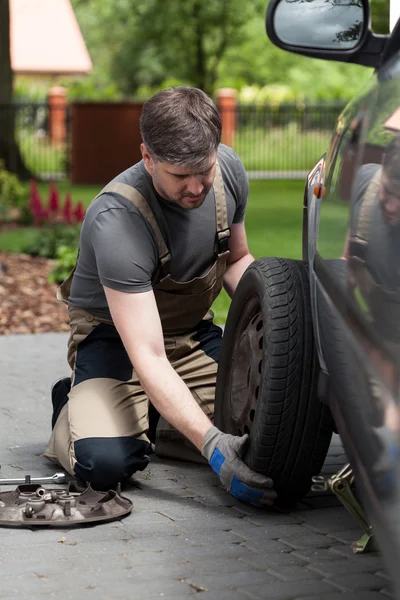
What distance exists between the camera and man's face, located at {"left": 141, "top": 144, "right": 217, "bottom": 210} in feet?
13.0

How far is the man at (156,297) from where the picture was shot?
3.97m

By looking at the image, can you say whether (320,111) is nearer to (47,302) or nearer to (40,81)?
(47,302)

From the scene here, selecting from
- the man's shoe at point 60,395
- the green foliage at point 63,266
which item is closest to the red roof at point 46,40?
the green foliage at point 63,266

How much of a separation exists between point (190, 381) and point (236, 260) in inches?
20.6

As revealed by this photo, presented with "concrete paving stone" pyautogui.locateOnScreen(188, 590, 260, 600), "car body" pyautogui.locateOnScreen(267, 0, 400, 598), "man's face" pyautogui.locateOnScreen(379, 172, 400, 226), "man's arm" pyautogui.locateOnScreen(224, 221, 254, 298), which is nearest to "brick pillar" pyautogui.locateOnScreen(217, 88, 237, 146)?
"man's arm" pyautogui.locateOnScreen(224, 221, 254, 298)

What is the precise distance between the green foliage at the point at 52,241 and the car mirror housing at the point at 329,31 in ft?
23.4

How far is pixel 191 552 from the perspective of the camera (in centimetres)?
362

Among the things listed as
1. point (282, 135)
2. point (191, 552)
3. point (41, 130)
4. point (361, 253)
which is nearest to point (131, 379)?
point (191, 552)

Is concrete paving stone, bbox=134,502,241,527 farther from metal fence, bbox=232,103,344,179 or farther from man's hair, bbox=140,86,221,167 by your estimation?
metal fence, bbox=232,103,344,179

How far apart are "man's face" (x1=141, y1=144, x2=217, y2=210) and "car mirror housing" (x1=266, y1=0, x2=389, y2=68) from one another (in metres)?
0.58

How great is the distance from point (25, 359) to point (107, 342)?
8.13 ft

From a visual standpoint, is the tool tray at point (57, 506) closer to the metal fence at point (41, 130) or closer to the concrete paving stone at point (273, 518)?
the concrete paving stone at point (273, 518)

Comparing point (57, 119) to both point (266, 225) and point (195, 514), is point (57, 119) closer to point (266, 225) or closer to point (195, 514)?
point (266, 225)

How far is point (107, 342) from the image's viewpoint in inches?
180
